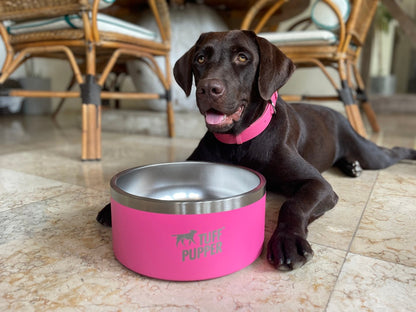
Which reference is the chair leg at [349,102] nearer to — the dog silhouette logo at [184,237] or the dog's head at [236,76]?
the dog's head at [236,76]

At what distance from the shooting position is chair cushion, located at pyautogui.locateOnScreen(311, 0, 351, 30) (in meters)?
2.17

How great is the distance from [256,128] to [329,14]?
4.49 ft

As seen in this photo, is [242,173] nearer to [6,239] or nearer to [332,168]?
[6,239]

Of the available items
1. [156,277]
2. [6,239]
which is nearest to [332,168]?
[156,277]

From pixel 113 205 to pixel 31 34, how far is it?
1.62 meters

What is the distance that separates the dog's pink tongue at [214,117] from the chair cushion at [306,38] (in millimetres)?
1310

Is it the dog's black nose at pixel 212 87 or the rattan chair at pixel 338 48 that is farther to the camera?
the rattan chair at pixel 338 48

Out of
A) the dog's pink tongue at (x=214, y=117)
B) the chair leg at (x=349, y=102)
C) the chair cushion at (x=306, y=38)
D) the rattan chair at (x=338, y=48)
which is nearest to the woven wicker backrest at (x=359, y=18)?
the rattan chair at (x=338, y=48)

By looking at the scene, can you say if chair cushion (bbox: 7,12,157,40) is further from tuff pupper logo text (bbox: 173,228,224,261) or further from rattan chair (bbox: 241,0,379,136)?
tuff pupper logo text (bbox: 173,228,224,261)

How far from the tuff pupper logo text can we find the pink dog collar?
51cm

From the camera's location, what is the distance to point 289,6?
2.83 metres

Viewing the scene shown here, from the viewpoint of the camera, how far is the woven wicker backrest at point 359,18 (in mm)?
2160

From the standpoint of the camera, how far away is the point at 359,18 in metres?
2.32

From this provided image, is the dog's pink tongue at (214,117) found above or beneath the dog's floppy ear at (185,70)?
beneath
